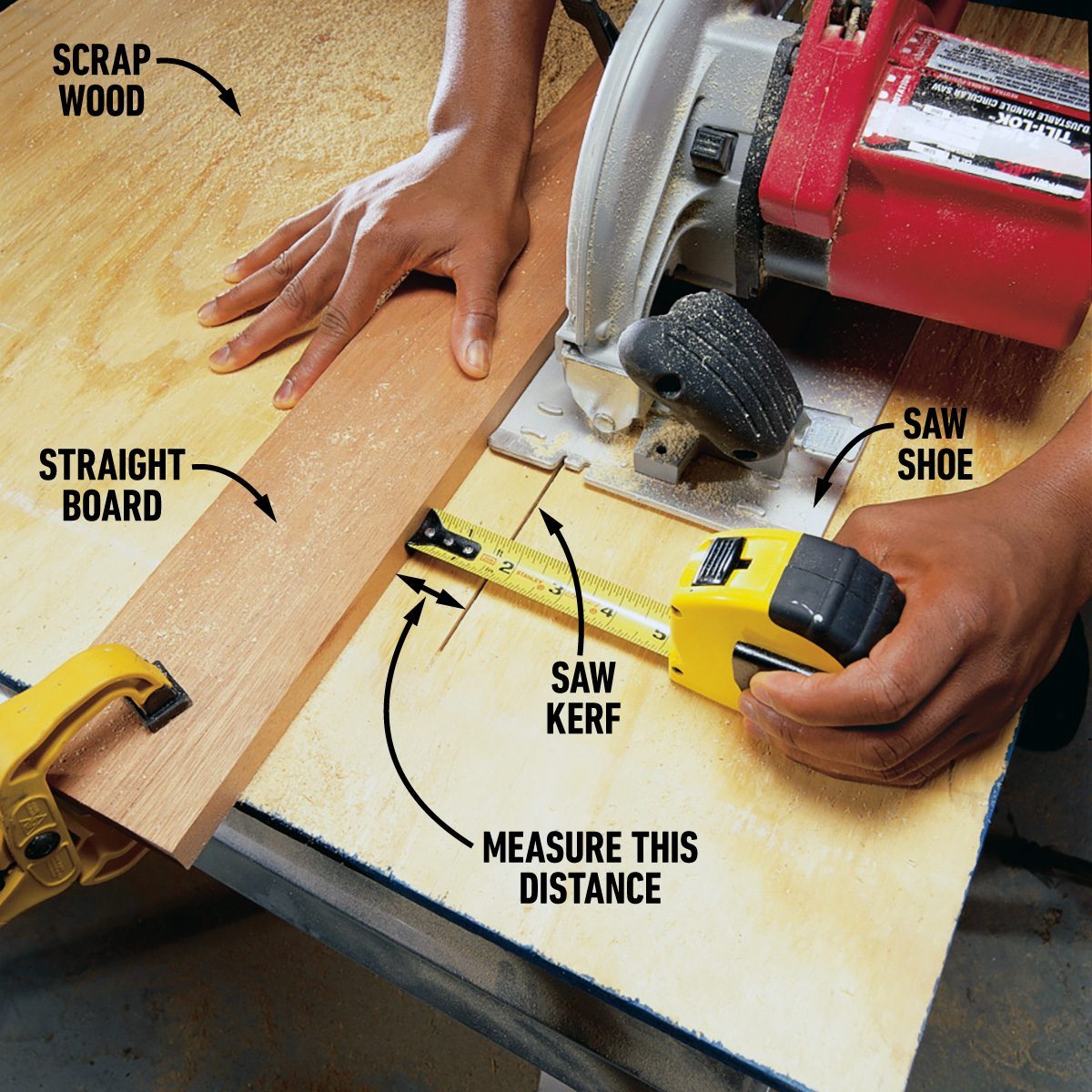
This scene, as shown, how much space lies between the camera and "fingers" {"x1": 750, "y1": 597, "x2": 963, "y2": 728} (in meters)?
1.03

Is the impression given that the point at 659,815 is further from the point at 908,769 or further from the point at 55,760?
the point at 55,760

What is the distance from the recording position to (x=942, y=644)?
105 cm

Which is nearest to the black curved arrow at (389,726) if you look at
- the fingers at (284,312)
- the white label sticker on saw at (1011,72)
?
the fingers at (284,312)

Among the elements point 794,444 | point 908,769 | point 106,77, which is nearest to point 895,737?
point 908,769

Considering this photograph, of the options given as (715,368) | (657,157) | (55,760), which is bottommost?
Answer: (55,760)

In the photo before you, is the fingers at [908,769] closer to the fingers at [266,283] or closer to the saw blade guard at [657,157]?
the saw blade guard at [657,157]

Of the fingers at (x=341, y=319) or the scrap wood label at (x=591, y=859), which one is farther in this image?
the fingers at (x=341, y=319)

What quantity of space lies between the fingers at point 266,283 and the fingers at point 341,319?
0.10 metres

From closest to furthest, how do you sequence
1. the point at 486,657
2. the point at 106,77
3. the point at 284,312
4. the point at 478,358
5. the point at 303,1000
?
1. the point at 486,657
2. the point at 478,358
3. the point at 284,312
4. the point at 106,77
5. the point at 303,1000

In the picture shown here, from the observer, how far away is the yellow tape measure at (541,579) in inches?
49.4

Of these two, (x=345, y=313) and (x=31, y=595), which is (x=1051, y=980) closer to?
(x=345, y=313)

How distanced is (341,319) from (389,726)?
23.4 inches

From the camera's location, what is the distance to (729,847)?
3.72 feet

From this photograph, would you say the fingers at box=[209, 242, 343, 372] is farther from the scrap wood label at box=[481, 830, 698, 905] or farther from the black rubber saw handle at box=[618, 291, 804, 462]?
the scrap wood label at box=[481, 830, 698, 905]
